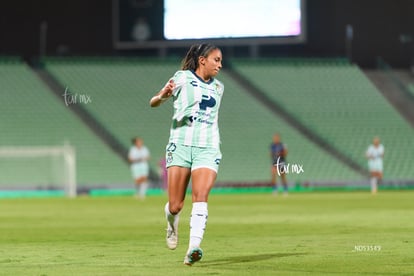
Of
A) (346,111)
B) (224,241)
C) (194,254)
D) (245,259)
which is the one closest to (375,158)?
(346,111)

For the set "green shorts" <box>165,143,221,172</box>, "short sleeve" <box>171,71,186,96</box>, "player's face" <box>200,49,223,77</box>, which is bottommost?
"green shorts" <box>165,143,221,172</box>

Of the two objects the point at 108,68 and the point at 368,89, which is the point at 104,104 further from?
the point at 368,89

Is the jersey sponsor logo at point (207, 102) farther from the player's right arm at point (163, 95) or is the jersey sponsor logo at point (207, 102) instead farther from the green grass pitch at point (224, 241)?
the green grass pitch at point (224, 241)

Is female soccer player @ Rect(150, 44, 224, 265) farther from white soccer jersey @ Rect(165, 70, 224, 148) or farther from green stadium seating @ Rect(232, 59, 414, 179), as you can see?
green stadium seating @ Rect(232, 59, 414, 179)

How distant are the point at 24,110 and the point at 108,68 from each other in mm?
4632

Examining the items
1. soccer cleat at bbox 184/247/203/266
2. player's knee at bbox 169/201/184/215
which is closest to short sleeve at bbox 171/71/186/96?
player's knee at bbox 169/201/184/215

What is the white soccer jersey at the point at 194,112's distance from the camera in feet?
40.8

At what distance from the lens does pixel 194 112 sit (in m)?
12.4

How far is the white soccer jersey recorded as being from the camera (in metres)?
12.4

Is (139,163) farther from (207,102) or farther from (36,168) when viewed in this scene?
(207,102)

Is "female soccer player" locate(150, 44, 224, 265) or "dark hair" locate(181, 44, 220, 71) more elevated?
"dark hair" locate(181, 44, 220, 71)

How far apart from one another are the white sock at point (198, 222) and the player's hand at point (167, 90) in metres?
1.21

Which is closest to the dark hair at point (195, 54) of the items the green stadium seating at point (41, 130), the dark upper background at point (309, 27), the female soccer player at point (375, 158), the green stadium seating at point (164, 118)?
the female soccer player at point (375, 158)

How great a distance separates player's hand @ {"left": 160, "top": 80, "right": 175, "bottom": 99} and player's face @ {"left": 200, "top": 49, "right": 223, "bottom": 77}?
0.46 meters
